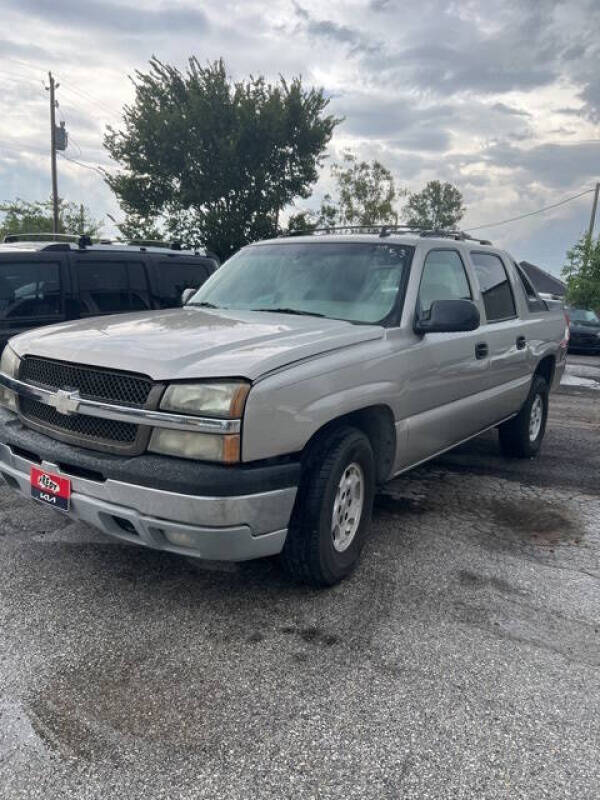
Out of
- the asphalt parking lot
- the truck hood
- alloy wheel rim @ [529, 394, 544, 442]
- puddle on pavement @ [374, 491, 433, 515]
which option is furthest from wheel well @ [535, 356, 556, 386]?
the truck hood

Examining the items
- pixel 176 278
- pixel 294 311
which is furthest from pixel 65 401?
pixel 176 278

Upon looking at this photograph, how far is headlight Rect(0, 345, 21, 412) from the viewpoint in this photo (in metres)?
3.46

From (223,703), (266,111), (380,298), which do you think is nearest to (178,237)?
(266,111)

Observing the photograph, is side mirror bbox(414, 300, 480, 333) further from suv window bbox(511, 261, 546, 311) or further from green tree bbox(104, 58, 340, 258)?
green tree bbox(104, 58, 340, 258)

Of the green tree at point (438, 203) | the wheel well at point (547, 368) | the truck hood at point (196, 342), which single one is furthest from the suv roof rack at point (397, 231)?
the green tree at point (438, 203)

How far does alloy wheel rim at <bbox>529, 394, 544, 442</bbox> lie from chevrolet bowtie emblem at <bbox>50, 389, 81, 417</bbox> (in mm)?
4320

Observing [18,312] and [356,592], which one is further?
[18,312]

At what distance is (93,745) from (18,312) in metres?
4.73

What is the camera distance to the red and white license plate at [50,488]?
2986mm

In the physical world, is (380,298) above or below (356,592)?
above

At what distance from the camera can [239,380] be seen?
8.84ft

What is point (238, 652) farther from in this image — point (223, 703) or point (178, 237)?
point (178, 237)

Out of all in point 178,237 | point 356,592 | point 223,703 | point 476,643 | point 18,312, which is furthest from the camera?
point 178,237

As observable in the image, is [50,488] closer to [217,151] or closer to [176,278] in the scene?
[176,278]
